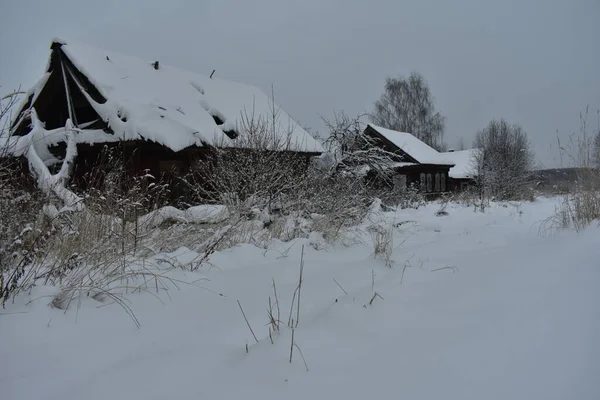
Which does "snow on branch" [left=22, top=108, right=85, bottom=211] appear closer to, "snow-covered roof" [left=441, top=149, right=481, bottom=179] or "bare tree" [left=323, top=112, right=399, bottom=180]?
"bare tree" [left=323, top=112, right=399, bottom=180]

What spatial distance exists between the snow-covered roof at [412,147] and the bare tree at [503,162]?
237 centimetres

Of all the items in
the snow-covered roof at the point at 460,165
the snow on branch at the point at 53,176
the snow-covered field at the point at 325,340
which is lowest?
the snow-covered field at the point at 325,340

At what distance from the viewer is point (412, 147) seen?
68.6 ft

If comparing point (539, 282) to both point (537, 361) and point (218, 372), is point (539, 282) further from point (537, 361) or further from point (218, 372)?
point (218, 372)

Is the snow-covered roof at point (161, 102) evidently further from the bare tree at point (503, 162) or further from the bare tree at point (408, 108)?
the bare tree at point (408, 108)

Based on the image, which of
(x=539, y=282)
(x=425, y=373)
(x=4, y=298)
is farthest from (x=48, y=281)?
(x=539, y=282)

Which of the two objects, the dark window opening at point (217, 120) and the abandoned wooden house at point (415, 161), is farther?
the abandoned wooden house at point (415, 161)

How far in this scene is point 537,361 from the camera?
127 centimetres

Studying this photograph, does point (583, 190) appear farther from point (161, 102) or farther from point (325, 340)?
point (161, 102)

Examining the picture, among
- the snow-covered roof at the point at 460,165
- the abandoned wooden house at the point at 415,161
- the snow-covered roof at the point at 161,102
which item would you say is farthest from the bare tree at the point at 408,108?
the snow-covered roof at the point at 161,102

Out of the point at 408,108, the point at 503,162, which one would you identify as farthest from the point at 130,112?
the point at 408,108

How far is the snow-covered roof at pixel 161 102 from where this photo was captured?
30.9 feet

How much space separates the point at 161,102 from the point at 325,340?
35.7 feet

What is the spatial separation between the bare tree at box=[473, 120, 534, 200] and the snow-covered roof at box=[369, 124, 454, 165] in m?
2.37
